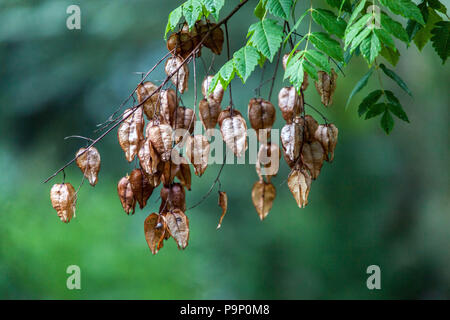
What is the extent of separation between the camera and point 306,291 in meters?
2.90

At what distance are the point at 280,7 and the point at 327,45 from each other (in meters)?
0.10

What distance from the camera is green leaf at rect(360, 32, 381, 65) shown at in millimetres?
752

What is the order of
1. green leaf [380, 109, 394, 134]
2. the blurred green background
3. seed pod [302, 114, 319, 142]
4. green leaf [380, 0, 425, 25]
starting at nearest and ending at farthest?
green leaf [380, 0, 425, 25] < seed pod [302, 114, 319, 142] < green leaf [380, 109, 394, 134] < the blurred green background

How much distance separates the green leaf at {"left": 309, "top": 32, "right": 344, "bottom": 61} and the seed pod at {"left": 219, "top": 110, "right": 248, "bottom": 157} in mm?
182

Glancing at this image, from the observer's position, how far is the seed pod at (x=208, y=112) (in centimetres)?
Answer: 87

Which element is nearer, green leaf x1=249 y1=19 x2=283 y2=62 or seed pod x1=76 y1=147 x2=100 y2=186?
green leaf x1=249 y1=19 x2=283 y2=62

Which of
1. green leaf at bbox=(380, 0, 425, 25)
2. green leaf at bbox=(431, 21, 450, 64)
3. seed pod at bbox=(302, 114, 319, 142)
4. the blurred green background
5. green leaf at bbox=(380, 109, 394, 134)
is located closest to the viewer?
green leaf at bbox=(380, 0, 425, 25)

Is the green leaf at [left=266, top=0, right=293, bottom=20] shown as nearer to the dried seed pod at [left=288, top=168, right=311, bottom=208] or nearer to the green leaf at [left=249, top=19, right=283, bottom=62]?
the green leaf at [left=249, top=19, right=283, bottom=62]

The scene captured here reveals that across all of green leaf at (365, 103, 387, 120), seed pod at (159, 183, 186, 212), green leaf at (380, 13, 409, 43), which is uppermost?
green leaf at (365, 103, 387, 120)

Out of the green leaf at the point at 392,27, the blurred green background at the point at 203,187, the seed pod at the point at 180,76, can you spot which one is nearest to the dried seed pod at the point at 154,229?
the seed pod at the point at 180,76

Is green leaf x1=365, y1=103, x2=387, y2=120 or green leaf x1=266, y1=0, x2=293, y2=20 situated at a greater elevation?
green leaf x1=266, y1=0, x2=293, y2=20

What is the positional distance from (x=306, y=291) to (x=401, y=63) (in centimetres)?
142

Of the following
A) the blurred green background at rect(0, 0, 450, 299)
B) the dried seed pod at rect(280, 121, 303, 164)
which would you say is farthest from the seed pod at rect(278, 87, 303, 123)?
the blurred green background at rect(0, 0, 450, 299)

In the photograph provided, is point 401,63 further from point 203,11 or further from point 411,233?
point 203,11
